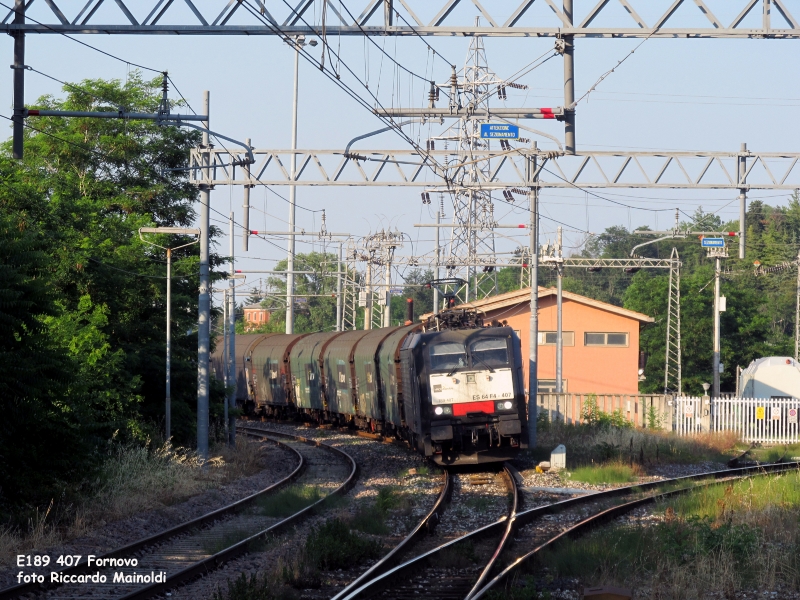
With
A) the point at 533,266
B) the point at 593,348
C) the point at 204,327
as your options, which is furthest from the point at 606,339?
the point at 204,327

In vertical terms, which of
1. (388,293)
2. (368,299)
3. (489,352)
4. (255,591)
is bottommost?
(255,591)

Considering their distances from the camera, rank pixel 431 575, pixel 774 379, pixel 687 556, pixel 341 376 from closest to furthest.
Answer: pixel 431 575 < pixel 687 556 < pixel 341 376 < pixel 774 379

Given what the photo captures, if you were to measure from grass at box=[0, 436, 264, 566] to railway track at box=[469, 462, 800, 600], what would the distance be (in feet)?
17.8

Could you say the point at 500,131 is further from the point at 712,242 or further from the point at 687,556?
the point at 712,242

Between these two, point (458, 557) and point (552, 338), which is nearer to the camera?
point (458, 557)

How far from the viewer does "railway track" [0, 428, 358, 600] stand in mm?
9367

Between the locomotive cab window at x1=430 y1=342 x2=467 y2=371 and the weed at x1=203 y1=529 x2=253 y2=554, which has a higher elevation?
the locomotive cab window at x1=430 y1=342 x2=467 y2=371

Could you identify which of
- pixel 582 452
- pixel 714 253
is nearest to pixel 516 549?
pixel 582 452

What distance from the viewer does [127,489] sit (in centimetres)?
1548

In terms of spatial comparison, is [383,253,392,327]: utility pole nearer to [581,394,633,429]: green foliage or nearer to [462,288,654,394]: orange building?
[462,288,654,394]: orange building

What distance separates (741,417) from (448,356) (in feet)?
51.7

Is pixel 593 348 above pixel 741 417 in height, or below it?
above

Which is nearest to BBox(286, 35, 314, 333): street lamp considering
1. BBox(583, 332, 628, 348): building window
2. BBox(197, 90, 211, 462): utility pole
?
BBox(197, 90, 211, 462): utility pole

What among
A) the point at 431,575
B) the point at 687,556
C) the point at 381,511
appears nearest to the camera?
the point at 431,575
